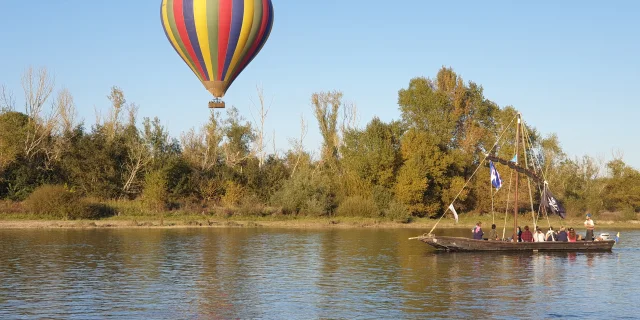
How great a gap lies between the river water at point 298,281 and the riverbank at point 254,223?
1350cm

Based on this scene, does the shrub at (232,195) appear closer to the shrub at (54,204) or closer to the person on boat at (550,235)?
the shrub at (54,204)

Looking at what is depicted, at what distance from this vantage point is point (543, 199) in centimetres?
4688

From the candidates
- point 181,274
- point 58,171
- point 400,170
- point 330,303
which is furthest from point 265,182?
point 330,303

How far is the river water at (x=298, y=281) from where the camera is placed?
2661cm

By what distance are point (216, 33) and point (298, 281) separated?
22.3 meters

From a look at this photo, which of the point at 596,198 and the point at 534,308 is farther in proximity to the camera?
the point at 596,198

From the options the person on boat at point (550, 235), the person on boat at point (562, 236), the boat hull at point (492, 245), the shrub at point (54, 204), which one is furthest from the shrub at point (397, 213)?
the boat hull at point (492, 245)

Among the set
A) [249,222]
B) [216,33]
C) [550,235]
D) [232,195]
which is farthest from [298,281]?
[232,195]

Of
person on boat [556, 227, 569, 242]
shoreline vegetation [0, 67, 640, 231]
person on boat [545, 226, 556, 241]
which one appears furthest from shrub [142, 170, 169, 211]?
person on boat [556, 227, 569, 242]

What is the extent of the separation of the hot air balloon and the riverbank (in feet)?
72.2

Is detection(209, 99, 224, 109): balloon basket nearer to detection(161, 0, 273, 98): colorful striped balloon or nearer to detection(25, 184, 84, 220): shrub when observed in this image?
detection(161, 0, 273, 98): colorful striped balloon

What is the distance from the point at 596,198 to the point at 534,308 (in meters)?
68.9

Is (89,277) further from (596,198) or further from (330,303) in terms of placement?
(596,198)

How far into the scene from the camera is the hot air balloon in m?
50.6
